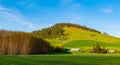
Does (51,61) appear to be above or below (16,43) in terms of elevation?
below

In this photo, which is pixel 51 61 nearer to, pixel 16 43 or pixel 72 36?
pixel 16 43

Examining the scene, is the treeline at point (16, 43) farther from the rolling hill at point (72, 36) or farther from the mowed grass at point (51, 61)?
the rolling hill at point (72, 36)

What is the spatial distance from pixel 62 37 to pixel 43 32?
879cm

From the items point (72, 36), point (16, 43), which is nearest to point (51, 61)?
point (16, 43)

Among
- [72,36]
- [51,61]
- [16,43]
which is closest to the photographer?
[51,61]

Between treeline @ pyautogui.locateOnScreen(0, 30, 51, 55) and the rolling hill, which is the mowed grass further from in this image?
the rolling hill

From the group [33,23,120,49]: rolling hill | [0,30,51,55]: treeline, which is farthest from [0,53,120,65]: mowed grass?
[33,23,120,49]: rolling hill

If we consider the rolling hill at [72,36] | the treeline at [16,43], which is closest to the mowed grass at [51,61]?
the treeline at [16,43]

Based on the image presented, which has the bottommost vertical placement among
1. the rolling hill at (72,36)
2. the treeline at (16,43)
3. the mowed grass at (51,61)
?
the mowed grass at (51,61)

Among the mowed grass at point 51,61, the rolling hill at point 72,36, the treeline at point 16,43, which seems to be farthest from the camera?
the rolling hill at point 72,36

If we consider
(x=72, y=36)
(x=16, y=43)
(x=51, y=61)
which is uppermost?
(x=72, y=36)

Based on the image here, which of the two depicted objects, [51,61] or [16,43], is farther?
[16,43]

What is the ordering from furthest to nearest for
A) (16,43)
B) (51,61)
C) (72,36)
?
(72,36) → (16,43) → (51,61)

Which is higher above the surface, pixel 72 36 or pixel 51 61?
pixel 72 36
